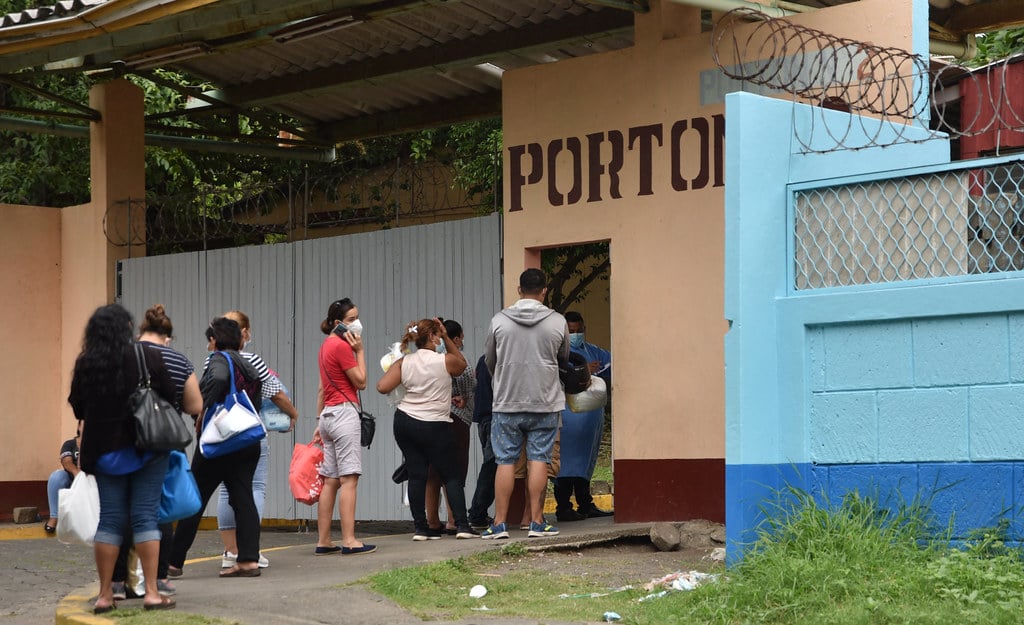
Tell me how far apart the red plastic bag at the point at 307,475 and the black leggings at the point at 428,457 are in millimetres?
652

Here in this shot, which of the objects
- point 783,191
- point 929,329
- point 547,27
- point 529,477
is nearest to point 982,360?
point 929,329

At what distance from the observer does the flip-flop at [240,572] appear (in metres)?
8.20

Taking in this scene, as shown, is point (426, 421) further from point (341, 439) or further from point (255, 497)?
point (255, 497)

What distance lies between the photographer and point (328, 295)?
12.1m

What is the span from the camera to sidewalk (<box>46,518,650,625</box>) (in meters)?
6.79

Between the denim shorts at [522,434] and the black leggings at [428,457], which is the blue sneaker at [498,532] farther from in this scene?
the denim shorts at [522,434]

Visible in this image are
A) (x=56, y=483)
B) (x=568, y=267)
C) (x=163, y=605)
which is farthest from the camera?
(x=568, y=267)

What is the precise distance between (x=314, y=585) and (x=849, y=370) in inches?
127

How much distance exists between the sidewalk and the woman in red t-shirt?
35 centimetres

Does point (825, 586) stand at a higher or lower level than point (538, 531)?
higher

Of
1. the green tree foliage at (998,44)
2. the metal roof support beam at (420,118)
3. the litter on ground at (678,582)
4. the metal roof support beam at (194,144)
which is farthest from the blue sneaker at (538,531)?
the metal roof support beam at (194,144)

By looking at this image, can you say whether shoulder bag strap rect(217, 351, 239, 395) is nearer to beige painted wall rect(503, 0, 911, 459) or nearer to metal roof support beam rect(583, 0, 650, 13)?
beige painted wall rect(503, 0, 911, 459)

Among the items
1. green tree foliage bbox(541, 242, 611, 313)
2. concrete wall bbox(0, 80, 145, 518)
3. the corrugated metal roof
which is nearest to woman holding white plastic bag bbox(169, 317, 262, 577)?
the corrugated metal roof

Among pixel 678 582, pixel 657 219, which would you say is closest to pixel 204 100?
pixel 657 219
